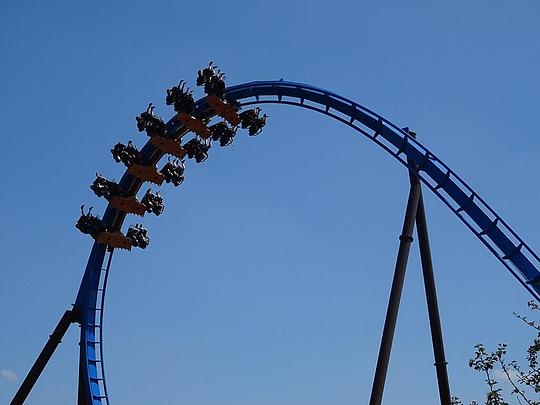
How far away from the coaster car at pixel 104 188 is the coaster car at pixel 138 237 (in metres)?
0.73

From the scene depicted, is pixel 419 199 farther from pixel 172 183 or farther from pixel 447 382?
pixel 172 183

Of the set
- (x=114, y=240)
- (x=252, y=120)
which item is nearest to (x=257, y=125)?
(x=252, y=120)

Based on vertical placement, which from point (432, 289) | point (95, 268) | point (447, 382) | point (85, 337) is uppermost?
point (95, 268)

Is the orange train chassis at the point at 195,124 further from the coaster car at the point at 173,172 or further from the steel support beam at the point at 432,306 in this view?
the steel support beam at the point at 432,306

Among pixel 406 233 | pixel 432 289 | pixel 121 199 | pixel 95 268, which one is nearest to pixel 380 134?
pixel 406 233

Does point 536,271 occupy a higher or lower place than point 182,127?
lower

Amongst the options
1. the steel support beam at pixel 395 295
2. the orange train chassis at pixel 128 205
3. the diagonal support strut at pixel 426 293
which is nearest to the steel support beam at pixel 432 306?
the diagonal support strut at pixel 426 293

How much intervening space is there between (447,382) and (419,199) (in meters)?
2.69

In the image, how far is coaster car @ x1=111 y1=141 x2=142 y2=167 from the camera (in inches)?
529

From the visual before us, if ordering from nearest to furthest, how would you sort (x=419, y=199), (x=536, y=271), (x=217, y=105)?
1. (x=536, y=271)
2. (x=419, y=199)
3. (x=217, y=105)

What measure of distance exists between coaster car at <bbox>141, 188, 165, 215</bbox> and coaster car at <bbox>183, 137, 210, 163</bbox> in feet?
3.22

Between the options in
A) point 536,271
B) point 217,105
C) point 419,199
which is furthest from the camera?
point 217,105

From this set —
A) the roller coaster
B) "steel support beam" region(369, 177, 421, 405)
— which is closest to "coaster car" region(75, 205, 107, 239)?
the roller coaster

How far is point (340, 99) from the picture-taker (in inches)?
478
